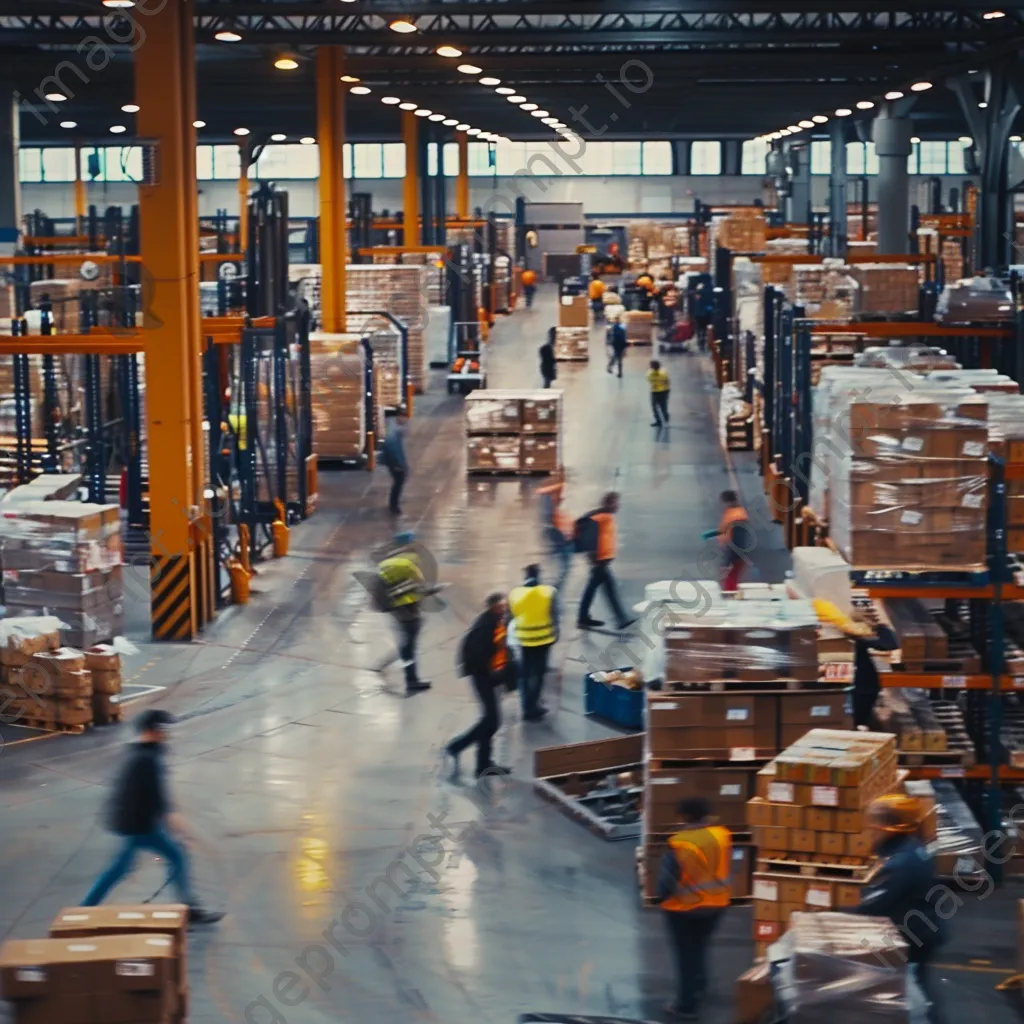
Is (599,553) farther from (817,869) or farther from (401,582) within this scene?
(817,869)

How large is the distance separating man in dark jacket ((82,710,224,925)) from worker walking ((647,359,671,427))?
20282 millimetres

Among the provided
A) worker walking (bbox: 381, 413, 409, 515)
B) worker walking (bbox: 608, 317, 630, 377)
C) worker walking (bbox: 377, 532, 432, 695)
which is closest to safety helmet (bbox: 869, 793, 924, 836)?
worker walking (bbox: 377, 532, 432, 695)

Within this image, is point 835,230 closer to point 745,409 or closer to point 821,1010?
point 745,409

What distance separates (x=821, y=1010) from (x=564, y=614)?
→ 390 inches

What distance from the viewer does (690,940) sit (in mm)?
8539

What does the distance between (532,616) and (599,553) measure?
2929 mm

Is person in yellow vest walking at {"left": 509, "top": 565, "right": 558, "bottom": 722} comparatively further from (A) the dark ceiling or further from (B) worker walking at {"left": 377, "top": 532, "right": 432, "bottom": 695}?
(A) the dark ceiling

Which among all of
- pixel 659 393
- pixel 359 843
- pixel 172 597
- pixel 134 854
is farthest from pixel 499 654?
pixel 659 393

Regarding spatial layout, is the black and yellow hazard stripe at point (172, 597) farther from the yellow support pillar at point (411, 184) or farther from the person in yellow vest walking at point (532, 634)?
the yellow support pillar at point (411, 184)

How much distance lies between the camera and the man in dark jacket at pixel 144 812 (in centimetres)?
957

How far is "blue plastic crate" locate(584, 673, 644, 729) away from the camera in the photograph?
13.7 metres

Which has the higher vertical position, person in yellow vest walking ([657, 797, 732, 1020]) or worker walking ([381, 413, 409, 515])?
worker walking ([381, 413, 409, 515])

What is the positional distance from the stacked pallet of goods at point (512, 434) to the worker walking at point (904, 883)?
1762 centimetres

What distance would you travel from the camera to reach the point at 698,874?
27.6 ft
